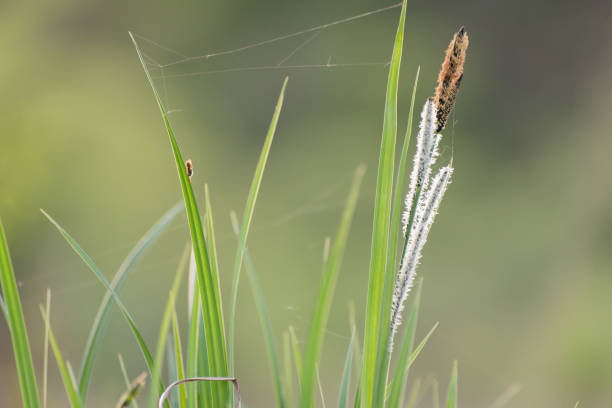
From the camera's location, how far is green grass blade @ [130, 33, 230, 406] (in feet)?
0.51

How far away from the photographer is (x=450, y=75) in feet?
0.47

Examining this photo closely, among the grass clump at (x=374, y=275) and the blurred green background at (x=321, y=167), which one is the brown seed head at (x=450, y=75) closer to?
the grass clump at (x=374, y=275)

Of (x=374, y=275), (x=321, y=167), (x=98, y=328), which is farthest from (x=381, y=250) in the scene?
(x=321, y=167)

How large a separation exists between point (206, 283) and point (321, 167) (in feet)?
3.54

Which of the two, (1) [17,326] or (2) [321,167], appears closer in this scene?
(1) [17,326]

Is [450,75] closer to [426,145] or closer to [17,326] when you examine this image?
[426,145]

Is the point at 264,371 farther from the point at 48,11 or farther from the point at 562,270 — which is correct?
the point at 48,11

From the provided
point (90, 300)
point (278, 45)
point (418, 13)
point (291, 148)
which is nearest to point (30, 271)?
point (90, 300)

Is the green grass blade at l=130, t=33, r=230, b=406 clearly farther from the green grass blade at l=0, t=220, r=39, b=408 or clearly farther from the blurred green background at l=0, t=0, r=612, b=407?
the blurred green background at l=0, t=0, r=612, b=407

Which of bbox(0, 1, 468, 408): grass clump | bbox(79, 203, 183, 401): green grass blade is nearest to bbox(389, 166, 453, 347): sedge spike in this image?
bbox(0, 1, 468, 408): grass clump

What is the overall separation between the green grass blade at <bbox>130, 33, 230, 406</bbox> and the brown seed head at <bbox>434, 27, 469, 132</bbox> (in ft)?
0.27

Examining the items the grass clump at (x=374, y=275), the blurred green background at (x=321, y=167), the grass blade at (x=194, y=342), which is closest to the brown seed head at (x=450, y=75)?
the grass clump at (x=374, y=275)

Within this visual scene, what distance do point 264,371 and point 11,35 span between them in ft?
3.20

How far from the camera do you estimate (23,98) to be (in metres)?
1.07
